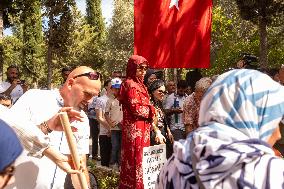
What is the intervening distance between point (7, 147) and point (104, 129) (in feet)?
25.5

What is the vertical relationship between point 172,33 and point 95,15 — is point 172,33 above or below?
below

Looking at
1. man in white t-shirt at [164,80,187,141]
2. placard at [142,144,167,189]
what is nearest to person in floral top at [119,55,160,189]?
placard at [142,144,167,189]

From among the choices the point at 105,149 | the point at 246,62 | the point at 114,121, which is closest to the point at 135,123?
the point at 246,62

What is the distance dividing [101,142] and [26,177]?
6564 mm

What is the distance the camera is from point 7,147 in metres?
1.79

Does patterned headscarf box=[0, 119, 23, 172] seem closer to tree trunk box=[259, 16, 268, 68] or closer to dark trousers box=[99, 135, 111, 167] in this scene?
dark trousers box=[99, 135, 111, 167]

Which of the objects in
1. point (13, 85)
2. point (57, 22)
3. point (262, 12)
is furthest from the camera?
point (57, 22)

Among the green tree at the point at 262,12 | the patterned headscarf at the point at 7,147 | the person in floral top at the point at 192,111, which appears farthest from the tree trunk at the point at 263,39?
the patterned headscarf at the point at 7,147

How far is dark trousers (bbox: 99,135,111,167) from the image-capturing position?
9617 mm

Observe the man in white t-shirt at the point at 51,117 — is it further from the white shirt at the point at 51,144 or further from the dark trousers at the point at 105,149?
the dark trousers at the point at 105,149

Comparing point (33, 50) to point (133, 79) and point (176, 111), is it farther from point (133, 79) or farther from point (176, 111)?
point (133, 79)

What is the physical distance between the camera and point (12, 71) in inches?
342

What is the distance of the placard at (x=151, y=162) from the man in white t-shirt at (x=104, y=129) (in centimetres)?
369

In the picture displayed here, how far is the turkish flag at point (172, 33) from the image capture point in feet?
25.5
